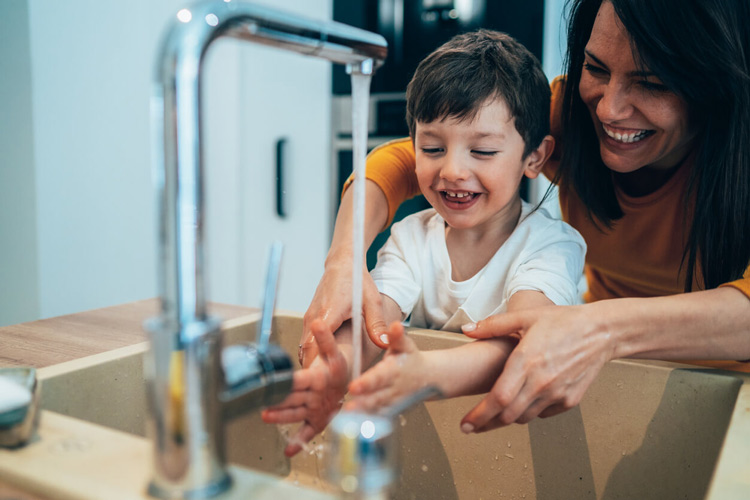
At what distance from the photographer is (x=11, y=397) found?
0.48 metres

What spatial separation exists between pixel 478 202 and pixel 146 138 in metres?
1.70

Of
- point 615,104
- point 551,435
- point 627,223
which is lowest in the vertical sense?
point 551,435

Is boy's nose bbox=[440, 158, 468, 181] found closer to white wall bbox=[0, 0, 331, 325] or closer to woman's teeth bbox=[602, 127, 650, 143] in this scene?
woman's teeth bbox=[602, 127, 650, 143]

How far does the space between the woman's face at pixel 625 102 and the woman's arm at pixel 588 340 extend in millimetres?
289

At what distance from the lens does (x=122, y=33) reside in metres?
2.19

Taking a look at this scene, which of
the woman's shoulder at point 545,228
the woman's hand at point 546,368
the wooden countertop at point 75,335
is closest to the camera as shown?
the woman's hand at point 546,368

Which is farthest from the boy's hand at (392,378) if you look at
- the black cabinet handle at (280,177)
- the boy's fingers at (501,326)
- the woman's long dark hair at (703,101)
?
the black cabinet handle at (280,177)

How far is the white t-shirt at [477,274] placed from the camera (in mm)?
940

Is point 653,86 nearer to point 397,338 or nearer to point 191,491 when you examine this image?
point 397,338

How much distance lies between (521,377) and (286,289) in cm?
230

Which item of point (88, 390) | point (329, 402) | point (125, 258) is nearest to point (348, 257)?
point (329, 402)

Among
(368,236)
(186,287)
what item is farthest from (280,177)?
(186,287)

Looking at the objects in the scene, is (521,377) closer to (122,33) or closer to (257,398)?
(257,398)

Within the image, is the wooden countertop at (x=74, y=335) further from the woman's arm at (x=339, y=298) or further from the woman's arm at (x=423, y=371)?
the woman's arm at (x=423, y=371)
